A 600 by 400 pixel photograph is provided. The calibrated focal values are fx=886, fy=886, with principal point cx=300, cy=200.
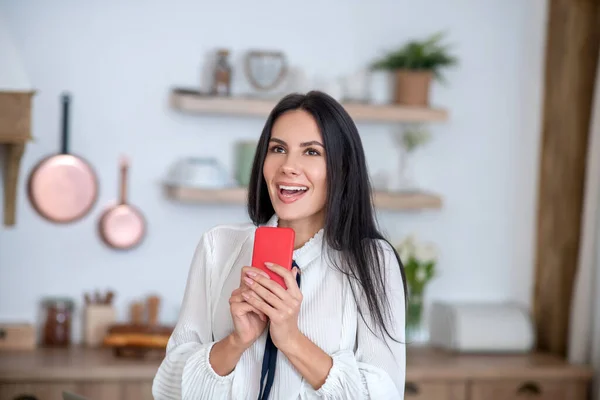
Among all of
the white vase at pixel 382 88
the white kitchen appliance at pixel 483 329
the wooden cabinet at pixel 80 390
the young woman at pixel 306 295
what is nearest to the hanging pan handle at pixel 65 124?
the wooden cabinet at pixel 80 390

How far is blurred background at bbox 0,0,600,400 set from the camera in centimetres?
359

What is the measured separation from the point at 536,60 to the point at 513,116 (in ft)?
0.90

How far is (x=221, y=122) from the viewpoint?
3.77 m

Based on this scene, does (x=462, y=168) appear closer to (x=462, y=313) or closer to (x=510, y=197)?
(x=510, y=197)

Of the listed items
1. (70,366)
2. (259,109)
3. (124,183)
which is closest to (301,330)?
(70,366)

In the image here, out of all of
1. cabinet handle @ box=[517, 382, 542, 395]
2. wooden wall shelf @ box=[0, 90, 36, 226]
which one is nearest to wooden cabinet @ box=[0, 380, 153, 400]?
wooden wall shelf @ box=[0, 90, 36, 226]

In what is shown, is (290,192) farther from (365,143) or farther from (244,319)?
(365,143)

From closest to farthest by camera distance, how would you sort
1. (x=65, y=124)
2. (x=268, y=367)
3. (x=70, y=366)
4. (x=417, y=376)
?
(x=268, y=367) < (x=70, y=366) < (x=417, y=376) < (x=65, y=124)

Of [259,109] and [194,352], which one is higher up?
[259,109]

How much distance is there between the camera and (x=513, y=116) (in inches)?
159

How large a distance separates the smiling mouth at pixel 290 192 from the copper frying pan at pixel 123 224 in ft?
6.57

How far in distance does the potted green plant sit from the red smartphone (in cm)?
224

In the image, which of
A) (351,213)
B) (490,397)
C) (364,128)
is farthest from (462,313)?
(351,213)

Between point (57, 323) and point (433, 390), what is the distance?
5.01 ft
